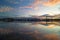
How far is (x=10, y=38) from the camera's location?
5.79 m

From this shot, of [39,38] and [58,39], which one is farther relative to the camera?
[39,38]

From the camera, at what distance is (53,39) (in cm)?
565

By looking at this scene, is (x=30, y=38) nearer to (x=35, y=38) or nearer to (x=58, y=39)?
(x=35, y=38)

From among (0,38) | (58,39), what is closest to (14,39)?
(0,38)

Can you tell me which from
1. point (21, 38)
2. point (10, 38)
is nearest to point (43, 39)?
point (21, 38)

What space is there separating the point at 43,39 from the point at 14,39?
4.19ft

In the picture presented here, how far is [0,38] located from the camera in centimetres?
573

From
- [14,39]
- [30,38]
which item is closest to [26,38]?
[30,38]

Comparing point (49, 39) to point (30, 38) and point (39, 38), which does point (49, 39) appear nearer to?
point (39, 38)

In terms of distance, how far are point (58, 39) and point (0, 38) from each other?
2.55 meters

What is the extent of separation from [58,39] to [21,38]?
163 cm

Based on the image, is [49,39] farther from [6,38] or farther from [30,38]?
[6,38]

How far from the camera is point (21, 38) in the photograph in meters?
5.81

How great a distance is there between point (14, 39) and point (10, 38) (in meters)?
0.29
